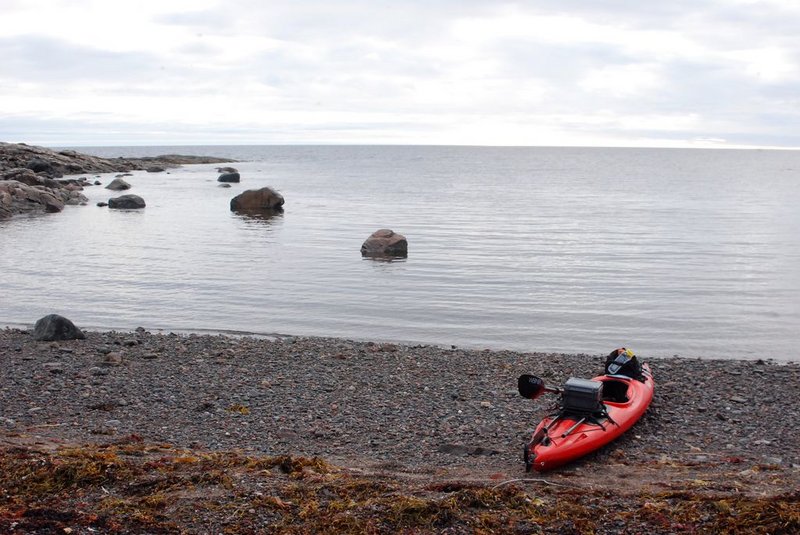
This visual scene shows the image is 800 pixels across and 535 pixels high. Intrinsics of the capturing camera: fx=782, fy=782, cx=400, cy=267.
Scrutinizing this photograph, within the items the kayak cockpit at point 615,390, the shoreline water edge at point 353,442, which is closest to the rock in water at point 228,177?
the shoreline water edge at point 353,442

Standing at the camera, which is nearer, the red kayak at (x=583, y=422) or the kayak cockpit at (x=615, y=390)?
the red kayak at (x=583, y=422)

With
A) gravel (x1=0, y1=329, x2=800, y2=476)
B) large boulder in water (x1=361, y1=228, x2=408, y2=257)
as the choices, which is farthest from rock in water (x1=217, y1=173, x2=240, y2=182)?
gravel (x1=0, y1=329, x2=800, y2=476)

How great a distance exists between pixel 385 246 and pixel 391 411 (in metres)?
18.3

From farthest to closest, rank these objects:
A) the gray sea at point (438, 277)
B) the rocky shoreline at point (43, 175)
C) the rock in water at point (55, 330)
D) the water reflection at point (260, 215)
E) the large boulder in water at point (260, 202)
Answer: the large boulder in water at point (260, 202) → the rocky shoreline at point (43, 175) → the water reflection at point (260, 215) → the gray sea at point (438, 277) → the rock in water at point (55, 330)

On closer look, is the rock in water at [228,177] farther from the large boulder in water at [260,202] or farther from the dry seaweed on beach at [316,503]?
the dry seaweed on beach at [316,503]

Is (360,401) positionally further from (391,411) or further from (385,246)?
(385,246)

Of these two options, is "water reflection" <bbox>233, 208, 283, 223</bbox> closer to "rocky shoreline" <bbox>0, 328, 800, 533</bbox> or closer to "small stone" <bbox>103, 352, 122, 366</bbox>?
"rocky shoreline" <bbox>0, 328, 800, 533</bbox>

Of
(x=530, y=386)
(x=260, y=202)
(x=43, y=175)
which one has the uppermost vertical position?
(x=43, y=175)

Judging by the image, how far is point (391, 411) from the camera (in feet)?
38.5

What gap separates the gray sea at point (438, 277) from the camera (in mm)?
18875

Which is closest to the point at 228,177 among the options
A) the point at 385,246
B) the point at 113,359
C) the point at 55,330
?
the point at 385,246

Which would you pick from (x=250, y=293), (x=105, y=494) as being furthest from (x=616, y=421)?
(x=250, y=293)

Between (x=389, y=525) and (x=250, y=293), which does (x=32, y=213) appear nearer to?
(x=250, y=293)

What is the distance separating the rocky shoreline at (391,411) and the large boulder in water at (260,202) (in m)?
33.8
